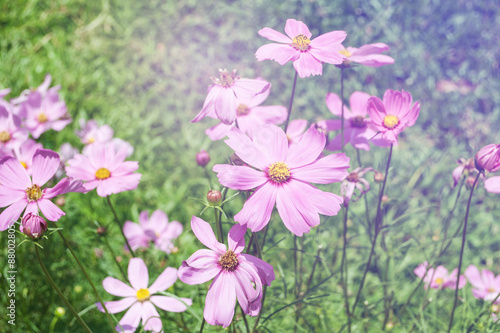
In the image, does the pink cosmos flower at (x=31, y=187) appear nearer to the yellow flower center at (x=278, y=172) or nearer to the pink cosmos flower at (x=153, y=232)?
the yellow flower center at (x=278, y=172)

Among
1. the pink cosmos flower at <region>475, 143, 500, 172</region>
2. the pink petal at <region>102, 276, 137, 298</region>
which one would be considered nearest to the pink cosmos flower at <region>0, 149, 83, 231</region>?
the pink petal at <region>102, 276, 137, 298</region>

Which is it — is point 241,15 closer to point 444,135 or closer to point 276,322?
point 444,135

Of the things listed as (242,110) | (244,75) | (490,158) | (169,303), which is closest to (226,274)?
(169,303)

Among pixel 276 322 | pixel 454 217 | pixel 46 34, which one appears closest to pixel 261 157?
pixel 276 322

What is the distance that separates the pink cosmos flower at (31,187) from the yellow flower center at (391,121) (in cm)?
59

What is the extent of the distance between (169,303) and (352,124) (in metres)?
0.62

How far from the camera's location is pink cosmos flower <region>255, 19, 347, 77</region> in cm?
73

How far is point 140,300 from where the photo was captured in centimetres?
100

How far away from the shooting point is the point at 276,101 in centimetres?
217

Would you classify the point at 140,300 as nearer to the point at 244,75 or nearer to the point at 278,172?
the point at 278,172

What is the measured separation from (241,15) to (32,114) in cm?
157

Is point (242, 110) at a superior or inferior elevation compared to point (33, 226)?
superior

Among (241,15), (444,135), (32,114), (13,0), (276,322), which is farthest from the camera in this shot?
(13,0)

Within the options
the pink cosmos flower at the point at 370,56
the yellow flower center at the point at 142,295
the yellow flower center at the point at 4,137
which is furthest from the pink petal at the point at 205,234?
the yellow flower center at the point at 4,137
